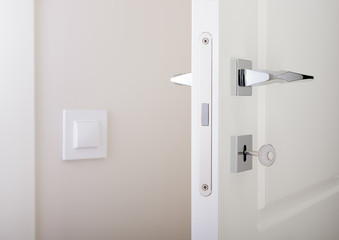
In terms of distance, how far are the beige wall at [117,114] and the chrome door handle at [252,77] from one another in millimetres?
455

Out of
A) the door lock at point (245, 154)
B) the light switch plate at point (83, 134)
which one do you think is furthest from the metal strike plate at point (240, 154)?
the light switch plate at point (83, 134)

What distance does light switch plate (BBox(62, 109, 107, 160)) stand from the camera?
29.1 inches

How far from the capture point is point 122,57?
82cm

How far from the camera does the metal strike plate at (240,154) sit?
16.6 inches

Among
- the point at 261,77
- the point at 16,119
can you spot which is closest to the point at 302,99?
the point at 261,77

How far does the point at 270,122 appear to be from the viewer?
0.48 m

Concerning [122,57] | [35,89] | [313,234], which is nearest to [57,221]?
[35,89]

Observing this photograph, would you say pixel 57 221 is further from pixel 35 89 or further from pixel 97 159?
pixel 35 89

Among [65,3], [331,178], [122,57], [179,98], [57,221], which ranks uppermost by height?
[65,3]

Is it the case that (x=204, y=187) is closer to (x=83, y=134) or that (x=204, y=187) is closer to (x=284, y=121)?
(x=284, y=121)

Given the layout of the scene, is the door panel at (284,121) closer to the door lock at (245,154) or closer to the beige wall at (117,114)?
the door lock at (245,154)

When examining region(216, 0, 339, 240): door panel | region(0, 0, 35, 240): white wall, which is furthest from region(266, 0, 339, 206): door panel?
region(0, 0, 35, 240): white wall

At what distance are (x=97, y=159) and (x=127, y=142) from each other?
0.31ft

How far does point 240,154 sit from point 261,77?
0.36ft
